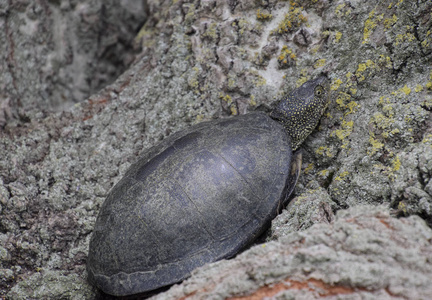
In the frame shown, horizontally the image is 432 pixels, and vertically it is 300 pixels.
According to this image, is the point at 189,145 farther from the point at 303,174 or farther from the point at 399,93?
the point at 399,93

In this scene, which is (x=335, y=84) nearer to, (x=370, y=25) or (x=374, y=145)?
(x=370, y=25)

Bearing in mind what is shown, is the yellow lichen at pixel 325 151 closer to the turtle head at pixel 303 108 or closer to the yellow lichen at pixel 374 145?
the turtle head at pixel 303 108

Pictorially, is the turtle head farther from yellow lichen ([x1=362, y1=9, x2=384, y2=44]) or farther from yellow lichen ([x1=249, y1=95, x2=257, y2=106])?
yellow lichen ([x1=362, y1=9, x2=384, y2=44])

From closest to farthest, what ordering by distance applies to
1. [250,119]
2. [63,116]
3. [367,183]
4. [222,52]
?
1. [367,183]
2. [250,119]
3. [222,52]
4. [63,116]

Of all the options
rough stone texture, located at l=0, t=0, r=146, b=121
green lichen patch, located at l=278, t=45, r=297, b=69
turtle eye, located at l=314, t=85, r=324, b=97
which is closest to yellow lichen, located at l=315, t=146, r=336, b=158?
turtle eye, located at l=314, t=85, r=324, b=97

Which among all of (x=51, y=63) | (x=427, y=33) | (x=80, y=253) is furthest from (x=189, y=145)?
(x=51, y=63)
